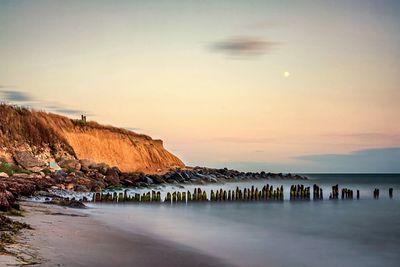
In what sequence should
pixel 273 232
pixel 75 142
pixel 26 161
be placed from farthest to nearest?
1. pixel 75 142
2. pixel 26 161
3. pixel 273 232

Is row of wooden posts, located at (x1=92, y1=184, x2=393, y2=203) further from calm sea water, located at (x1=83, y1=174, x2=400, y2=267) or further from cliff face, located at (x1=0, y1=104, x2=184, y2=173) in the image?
cliff face, located at (x1=0, y1=104, x2=184, y2=173)

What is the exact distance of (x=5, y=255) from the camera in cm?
819

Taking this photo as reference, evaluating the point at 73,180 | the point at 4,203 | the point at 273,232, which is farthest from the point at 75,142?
the point at 4,203

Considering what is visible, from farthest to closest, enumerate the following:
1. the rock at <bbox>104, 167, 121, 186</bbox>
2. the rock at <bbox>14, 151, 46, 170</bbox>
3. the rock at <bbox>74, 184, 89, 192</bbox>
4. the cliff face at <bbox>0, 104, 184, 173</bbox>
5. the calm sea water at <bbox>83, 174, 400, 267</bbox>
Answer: the cliff face at <bbox>0, 104, 184, 173</bbox>, the rock at <bbox>104, 167, 121, 186</bbox>, the rock at <bbox>14, 151, 46, 170</bbox>, the rock at <bbox>74, 184, 89, 192</bbox>, the calm sea water at <bbox>83, 174, 400, 267</bbox>

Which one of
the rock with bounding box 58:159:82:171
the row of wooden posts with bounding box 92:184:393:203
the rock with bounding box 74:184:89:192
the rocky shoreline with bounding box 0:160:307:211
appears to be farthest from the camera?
the rock with bounding box 58:159:82:171

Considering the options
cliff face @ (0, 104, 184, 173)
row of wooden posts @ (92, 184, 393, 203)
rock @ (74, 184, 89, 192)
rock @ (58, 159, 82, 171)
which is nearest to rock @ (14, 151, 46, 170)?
cliff face @ (0, 104, 184, 173)

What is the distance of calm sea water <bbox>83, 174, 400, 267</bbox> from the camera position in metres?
13.4

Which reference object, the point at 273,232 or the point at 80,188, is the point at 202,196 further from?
the point at 273,232

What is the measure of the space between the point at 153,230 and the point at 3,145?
99.3 ft

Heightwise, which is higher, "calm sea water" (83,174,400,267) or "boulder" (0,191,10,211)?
"boulder" (0,191,10,211)

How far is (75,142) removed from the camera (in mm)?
61750

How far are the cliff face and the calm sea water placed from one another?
74.1 feet

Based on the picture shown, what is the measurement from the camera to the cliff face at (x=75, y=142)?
46.1m

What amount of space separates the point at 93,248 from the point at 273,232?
9.76 meters
